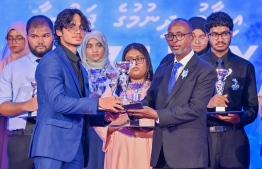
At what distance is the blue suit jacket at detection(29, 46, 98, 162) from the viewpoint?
3521 mm

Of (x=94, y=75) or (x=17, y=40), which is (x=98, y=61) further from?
(x=94, y=75)

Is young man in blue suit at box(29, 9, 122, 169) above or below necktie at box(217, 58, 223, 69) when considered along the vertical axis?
below

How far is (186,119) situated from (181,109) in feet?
0.23

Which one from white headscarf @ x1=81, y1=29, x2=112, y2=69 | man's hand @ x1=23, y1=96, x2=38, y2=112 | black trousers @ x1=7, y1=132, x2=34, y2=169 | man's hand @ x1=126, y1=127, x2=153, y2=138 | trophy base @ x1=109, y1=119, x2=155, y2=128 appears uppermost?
white headscarf @ x1=81, y1=29, x2=112, y2=69

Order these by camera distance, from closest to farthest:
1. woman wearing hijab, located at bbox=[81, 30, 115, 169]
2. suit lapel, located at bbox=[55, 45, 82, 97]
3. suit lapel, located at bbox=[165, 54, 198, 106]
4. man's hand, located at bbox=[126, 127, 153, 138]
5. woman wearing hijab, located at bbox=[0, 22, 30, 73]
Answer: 1. suit lapel, located at bbox=[55, 45, 82, 97]
2. suit lapel, located at bbox=[165, 54, 198, 106]
3. man's hand, located at bbox=[126, 127, 153, 138]
4. woman wearing hijab, located at bbox=[81, 30, 115, 169]
5. woman wearing hijab, located at bbox=[0, 22, 30, 73]

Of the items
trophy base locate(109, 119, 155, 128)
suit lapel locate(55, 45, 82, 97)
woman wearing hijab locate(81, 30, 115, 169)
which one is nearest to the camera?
suit lapel locate(55, 45, 82, 97)

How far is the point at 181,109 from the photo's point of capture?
3834 millimetres

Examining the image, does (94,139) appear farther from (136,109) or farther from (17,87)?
(136,109)

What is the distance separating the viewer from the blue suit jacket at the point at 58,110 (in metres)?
3.52

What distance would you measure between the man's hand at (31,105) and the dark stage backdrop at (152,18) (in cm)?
150

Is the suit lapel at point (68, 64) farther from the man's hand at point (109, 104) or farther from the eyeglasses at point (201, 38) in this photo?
the eyeglasses at point (201, 38)

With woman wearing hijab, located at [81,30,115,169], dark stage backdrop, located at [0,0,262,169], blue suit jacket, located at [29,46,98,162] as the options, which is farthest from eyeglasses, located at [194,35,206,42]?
blue suit jacket, located at [29,46,98,162]

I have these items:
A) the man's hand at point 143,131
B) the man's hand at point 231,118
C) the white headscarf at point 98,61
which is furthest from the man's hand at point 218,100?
the white headscarf at point 98,61

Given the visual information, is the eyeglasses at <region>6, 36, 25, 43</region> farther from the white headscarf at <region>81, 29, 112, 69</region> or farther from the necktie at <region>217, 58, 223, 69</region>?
the necktie at <region>217, 58, 223, 69</region>
